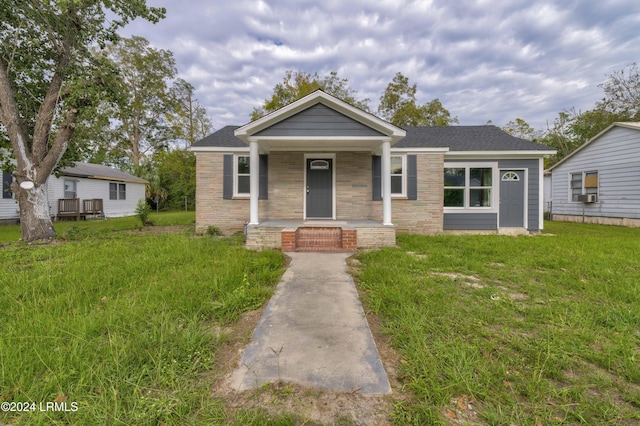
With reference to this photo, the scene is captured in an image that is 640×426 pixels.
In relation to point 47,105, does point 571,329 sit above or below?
below

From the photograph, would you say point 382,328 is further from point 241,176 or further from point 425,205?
point 241,176

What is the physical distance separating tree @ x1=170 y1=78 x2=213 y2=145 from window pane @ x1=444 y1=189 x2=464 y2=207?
22.8m

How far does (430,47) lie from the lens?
12484 millimetres

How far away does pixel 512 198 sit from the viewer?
28.1ft

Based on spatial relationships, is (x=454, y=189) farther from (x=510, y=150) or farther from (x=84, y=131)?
(x=84, y=131)

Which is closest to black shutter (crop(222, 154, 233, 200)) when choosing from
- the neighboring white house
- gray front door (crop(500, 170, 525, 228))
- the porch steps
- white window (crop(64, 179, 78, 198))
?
the porch steps

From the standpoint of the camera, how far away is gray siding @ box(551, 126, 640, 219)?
33.9 feet

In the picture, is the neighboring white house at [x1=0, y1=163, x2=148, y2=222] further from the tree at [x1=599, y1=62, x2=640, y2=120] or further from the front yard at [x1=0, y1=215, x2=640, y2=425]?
the tree at [x1=599, y1=62, x2=640, y2=120]

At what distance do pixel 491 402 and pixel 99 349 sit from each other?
9.63ft

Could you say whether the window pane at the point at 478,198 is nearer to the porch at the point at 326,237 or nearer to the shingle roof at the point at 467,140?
the shingle roof at the point at 467,140

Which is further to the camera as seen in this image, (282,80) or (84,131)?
Result: (282,80)

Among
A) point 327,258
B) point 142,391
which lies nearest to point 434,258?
point 327,258

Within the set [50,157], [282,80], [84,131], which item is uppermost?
[282,80]

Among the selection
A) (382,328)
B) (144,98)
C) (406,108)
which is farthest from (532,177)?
(144,98)
